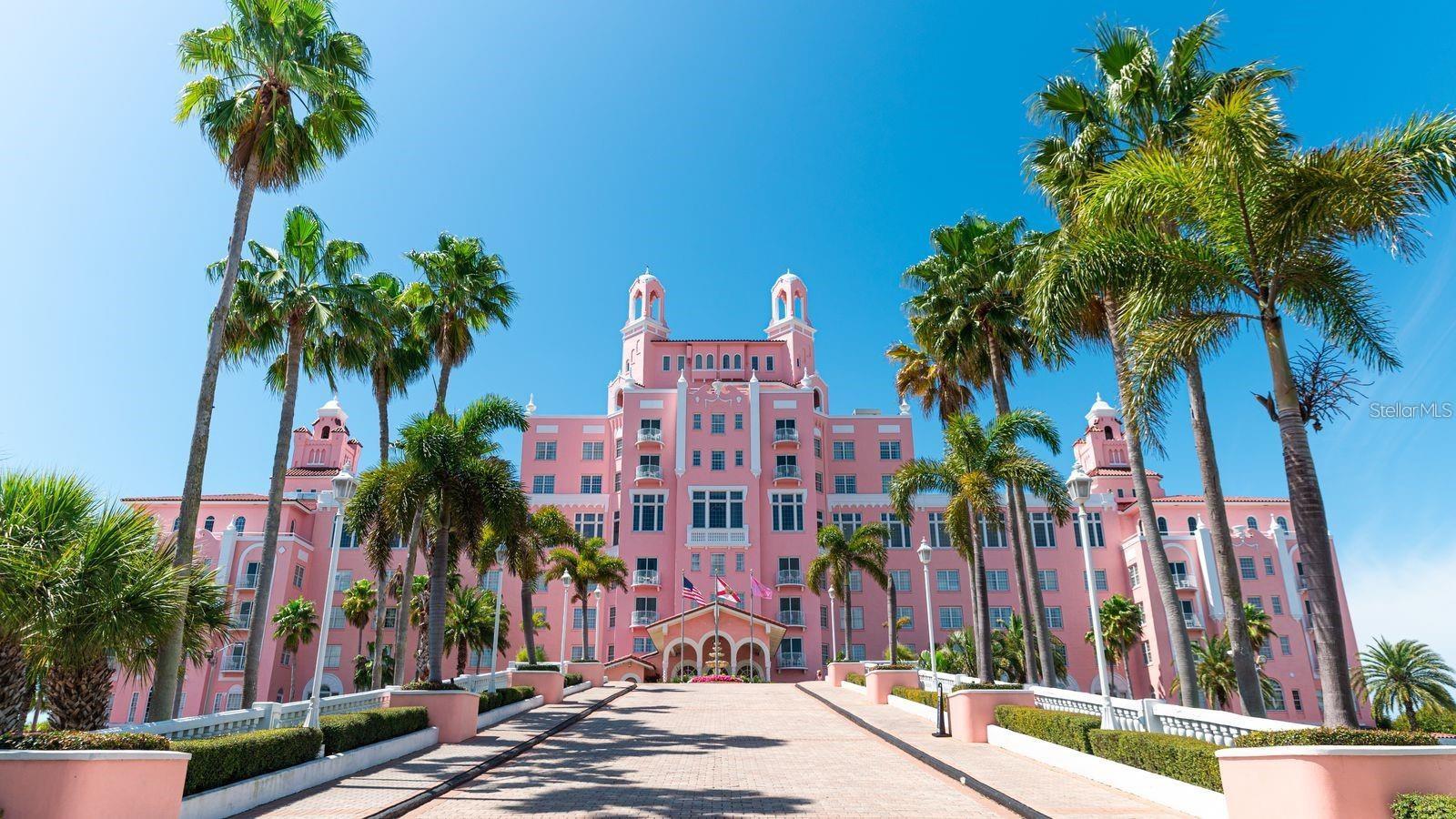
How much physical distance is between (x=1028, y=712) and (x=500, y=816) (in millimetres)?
→ 10713

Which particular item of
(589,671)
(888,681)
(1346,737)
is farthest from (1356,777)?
(589,671)

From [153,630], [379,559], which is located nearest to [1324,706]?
[153,630]

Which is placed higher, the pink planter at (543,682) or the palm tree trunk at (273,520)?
the palm tree trunk at (273,520)

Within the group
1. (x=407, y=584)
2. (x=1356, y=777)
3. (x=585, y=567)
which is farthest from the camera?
(x=585, y=567)

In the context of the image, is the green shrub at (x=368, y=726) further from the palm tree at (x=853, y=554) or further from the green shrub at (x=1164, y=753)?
the palm tree at (x=853, y=554)

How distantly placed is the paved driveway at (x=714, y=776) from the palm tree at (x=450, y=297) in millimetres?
12616

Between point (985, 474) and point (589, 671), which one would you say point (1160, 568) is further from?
point (589, 671)

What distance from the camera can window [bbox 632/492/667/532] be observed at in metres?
58.0

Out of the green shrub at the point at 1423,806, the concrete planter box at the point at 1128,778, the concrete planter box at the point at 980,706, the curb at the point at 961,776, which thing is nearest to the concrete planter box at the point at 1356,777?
the green shrub at the point at 1423,806

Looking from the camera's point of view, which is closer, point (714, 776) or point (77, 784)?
point (77, 784)

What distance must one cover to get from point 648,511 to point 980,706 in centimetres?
4107

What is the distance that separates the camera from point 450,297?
2734 centimetres

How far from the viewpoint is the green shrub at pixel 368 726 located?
1429 cm

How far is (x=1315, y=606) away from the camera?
34.3 ft
